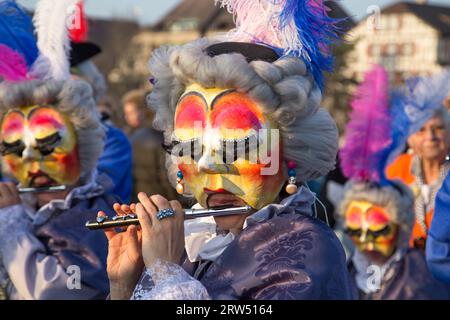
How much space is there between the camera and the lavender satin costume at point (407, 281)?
503cm

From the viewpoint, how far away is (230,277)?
264cm

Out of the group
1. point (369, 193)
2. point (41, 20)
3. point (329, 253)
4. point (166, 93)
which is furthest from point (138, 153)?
point (329, 253)

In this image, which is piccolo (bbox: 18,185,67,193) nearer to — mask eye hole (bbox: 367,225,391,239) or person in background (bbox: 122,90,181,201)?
mask eye hole (bbox: 367,225,391,239)

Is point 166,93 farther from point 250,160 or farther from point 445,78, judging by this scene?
point 445,78

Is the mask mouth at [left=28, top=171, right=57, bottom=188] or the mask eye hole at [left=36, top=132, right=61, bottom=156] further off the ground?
the mask eye hole at [left=36, top=132, right=61, bottom=156]

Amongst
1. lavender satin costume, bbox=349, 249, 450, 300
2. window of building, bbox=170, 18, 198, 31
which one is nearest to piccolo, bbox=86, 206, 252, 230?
lavender satin costume, bbox=349, 249, 450, 300

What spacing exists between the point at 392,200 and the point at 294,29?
273cm

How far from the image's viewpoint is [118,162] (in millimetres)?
5320

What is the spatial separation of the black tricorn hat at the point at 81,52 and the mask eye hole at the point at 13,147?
1298 millimetres

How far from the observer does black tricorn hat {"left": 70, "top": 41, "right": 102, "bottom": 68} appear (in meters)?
5.43

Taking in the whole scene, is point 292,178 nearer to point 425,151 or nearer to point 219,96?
point 219,96

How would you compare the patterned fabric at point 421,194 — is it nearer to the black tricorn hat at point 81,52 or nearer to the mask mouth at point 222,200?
the black tricorn hat at point 81,52

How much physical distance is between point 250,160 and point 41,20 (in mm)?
1966

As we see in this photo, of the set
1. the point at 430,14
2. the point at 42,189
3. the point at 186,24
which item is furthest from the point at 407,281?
the point at 186,24
